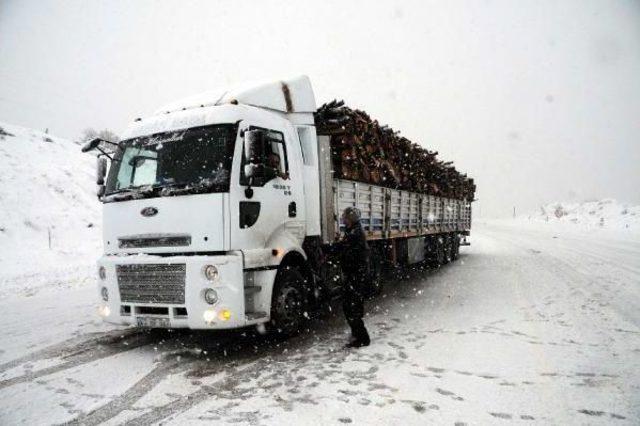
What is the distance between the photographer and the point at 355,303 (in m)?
4.96

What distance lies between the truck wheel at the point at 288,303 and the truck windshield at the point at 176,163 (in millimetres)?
1392

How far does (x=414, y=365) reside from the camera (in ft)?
14.2

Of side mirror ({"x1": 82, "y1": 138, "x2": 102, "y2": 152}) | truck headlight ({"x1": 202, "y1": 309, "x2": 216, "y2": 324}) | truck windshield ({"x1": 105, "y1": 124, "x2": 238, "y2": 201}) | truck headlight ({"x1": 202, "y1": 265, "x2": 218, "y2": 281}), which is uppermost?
side mirror ({"x1": 82, "y1": 138, "x2": 102, "y2": 152})

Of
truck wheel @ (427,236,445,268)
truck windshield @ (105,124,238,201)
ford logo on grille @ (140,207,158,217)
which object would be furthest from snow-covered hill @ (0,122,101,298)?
truck wheel @ (427,236,445,268)

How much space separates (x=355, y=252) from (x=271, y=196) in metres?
1.24

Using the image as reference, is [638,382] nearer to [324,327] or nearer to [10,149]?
[324,327]

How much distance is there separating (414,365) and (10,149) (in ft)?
79.0

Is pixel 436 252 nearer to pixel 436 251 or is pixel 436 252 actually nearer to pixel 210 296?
pixel 436 251

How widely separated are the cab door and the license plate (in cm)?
111

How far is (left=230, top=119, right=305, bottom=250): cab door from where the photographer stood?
4602mm

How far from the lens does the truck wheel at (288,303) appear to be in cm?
495

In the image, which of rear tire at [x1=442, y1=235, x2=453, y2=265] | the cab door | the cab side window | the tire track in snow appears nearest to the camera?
the tire track in snow

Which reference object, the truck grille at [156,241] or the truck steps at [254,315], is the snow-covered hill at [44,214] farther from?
the truck steps at [254,315]

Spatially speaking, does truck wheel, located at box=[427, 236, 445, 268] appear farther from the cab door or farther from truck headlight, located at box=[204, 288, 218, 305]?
truck headlight, located at box=[204, 288, 218, 305]
